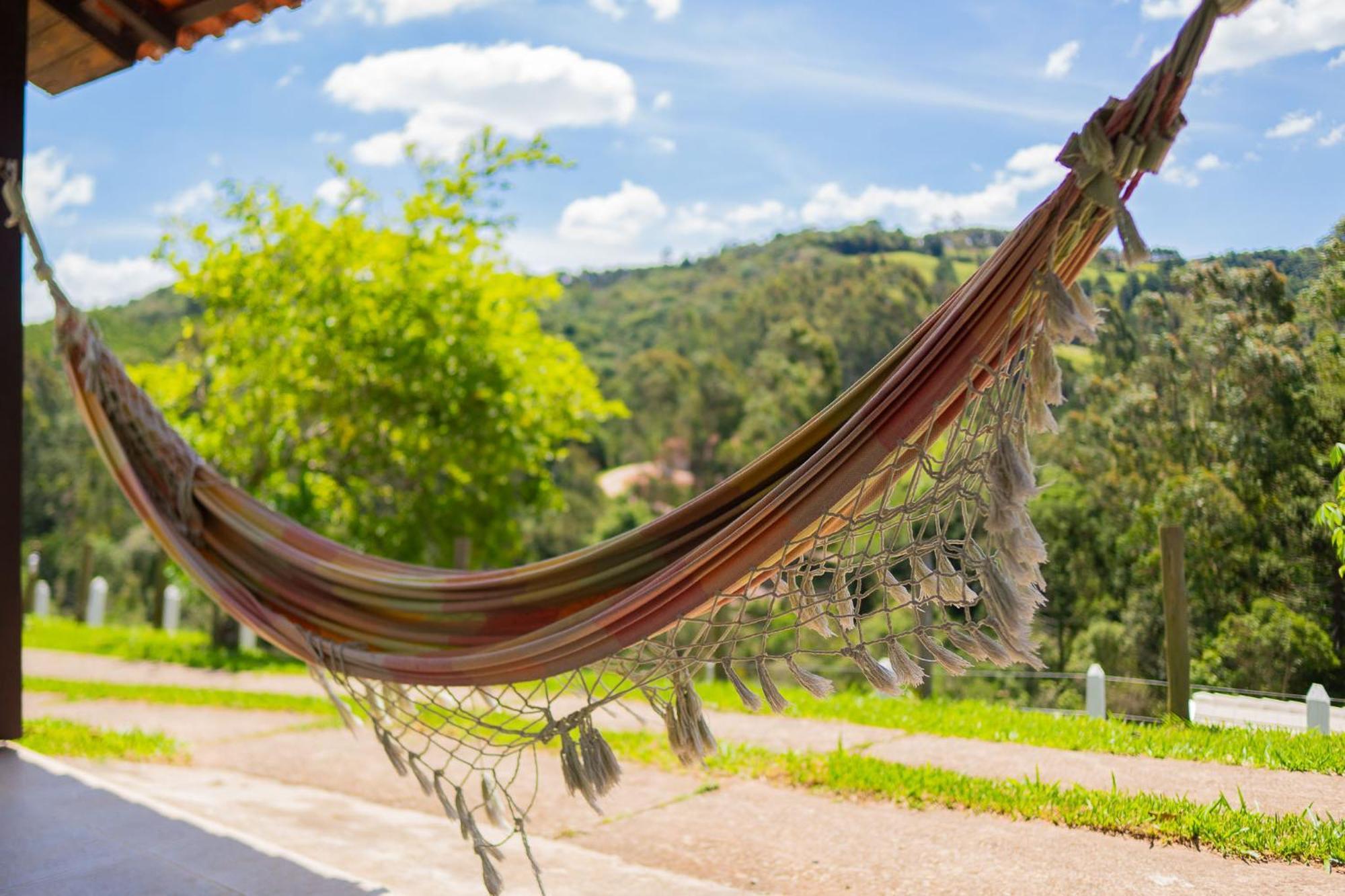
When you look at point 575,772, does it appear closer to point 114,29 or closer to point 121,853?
point 121,853

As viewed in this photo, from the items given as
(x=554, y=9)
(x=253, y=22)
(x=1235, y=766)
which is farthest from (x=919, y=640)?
(x=554, y=9)

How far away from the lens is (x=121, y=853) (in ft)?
6.34

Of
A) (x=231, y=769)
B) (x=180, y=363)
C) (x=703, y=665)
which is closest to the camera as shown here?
(x=703, y=665)

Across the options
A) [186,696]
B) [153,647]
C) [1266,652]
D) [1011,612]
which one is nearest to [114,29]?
[1011,612]

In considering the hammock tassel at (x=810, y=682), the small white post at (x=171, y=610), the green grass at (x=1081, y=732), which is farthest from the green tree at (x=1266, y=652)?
the small white post at (x=171, y=610)

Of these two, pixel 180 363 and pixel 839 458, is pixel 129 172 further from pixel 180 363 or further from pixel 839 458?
pixel 839 458

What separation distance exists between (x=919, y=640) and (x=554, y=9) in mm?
19997

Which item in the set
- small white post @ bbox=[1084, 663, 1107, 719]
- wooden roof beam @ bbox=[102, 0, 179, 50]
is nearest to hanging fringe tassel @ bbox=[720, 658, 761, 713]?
small white post @ bbox=[1084, 663, 1107, 719]

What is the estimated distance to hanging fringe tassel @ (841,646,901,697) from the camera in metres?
1.27

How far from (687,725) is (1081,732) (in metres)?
1.64

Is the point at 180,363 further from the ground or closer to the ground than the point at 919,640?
further from the ground

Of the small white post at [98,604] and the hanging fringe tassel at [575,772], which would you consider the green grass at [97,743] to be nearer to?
the hanging fringe tassel at [575,772]

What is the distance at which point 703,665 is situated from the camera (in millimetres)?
1425

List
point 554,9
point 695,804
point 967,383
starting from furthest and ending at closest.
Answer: point 554,9 < point 695,804 < point 967,383
